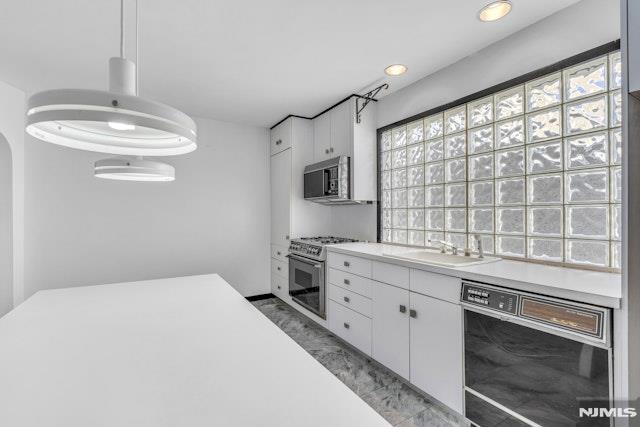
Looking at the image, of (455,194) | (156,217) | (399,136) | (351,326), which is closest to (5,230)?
(156,217)

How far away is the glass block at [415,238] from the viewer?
8.86ft

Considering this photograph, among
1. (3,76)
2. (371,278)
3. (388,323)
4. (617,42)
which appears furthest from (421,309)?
(3,76)

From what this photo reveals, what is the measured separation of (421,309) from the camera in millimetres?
1883

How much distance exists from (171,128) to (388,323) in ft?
6.40

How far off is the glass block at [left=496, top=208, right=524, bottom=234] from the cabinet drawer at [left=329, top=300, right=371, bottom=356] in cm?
121

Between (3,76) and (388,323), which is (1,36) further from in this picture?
(388,323)

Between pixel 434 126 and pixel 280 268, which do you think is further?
pixel 280 268

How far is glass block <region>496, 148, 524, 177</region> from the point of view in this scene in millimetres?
1943

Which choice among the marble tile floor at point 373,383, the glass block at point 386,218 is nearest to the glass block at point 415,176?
the glass block at point 386,218

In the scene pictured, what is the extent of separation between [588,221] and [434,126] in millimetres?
1336

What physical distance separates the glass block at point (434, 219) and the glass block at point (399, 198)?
289 millimetres

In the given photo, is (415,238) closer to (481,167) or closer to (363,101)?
(481,167)

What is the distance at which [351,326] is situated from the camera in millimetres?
2516

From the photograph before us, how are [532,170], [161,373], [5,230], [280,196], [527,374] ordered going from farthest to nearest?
[280,196], [5,230], [532,170], [527,374], [161,373]
